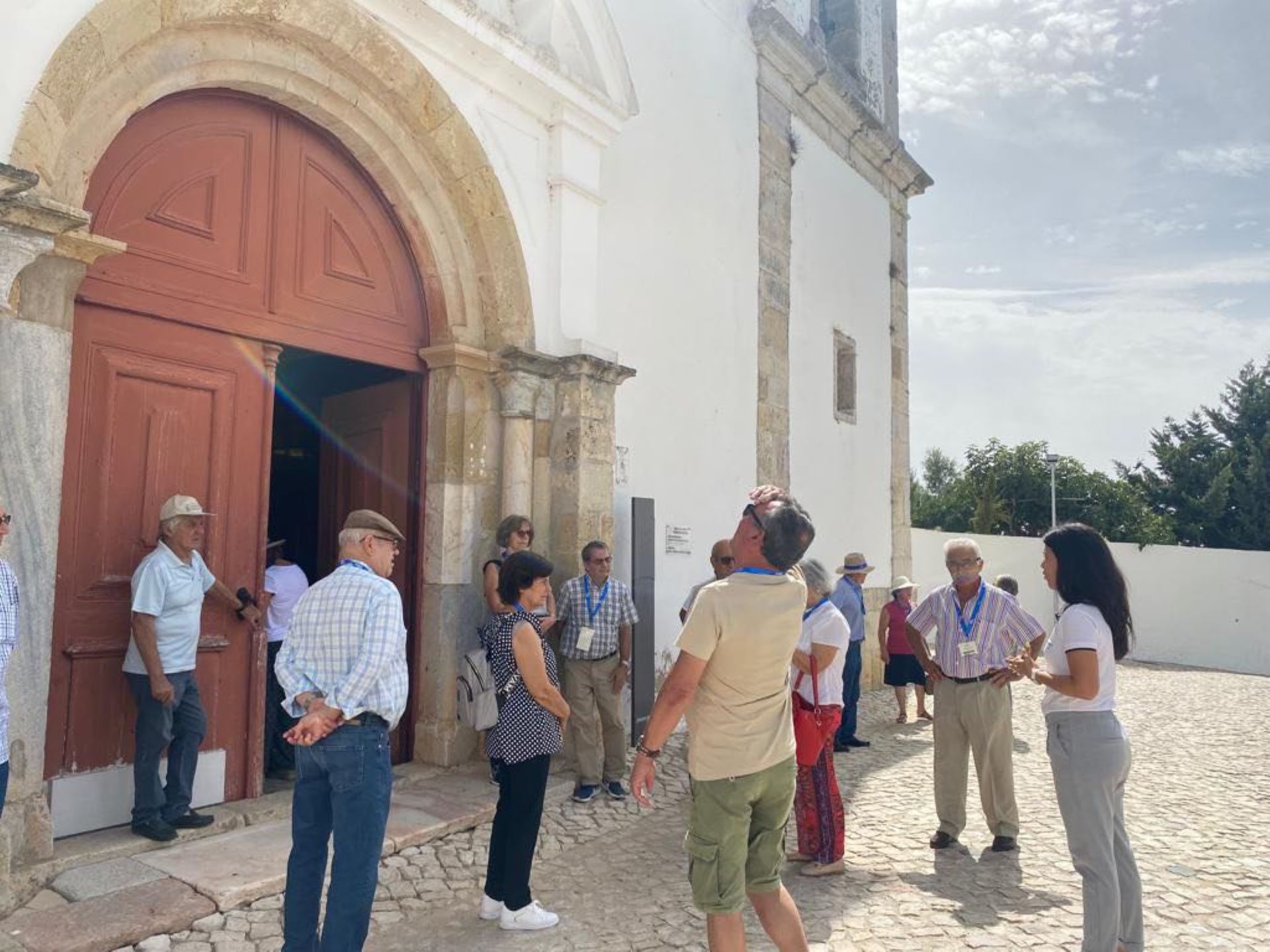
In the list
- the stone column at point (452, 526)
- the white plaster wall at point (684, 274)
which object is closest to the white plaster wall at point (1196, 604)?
the white plaster wall at point (684, 274)

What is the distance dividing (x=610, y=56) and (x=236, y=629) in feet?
14.2

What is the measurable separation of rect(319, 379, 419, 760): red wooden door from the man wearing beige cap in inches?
55.5

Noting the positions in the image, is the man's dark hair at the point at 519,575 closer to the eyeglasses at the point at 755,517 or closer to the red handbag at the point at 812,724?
the eyeglasses at the point at 755,517

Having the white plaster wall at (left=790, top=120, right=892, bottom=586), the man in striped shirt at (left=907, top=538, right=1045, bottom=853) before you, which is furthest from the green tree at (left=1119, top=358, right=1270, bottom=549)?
the man in striped shirt at (left=907, top=538, right=1045, bottom=853)

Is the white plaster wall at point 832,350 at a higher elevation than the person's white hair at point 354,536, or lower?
higher

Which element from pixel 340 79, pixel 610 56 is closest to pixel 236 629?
pixel 340 79

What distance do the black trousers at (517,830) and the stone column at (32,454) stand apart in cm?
163

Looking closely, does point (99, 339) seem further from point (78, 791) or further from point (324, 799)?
point (324, 799)

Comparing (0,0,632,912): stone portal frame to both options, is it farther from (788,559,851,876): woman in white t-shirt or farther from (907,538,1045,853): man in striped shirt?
(907,538,1045,853): man in striped shirt

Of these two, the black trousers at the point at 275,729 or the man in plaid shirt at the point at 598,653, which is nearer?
the black trousers at the point at 275,729

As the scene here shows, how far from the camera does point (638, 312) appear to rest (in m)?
6.82

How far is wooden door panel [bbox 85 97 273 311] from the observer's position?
399 cm

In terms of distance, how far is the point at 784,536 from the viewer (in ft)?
9.04

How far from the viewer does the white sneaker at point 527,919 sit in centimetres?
335
